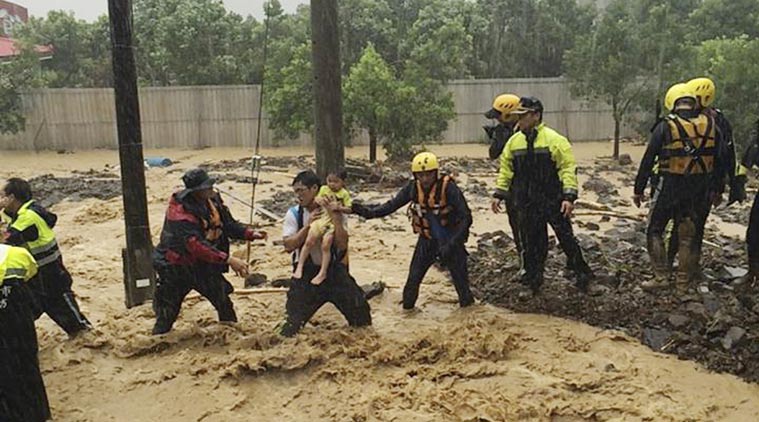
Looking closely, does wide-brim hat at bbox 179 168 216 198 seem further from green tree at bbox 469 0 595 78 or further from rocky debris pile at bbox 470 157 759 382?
green tree at bbox 469 0 595 78

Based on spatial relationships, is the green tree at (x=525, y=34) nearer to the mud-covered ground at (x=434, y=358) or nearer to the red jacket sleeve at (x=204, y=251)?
the mud-covered ground at (x=434, y=358)

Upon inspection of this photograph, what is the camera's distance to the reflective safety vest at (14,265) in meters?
4.62

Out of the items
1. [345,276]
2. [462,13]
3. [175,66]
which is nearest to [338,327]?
[345,276]

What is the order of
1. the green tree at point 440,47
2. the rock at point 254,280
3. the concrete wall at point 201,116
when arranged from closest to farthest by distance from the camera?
the rock at point 254,280 → the green tree at point 440,47 → the concrete wall at point 201,116

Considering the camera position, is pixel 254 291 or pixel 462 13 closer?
pixel 254 291

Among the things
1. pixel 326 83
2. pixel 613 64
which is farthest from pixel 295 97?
pixel 326 83

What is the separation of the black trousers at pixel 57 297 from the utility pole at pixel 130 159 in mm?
861

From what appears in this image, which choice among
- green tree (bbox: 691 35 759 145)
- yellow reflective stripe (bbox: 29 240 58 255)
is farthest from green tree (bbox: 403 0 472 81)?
yellow reflective stripe (bbox: 29 240 58 255)

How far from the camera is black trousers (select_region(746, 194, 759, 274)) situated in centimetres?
675

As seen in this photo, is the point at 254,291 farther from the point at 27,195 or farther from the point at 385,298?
the point at 27,195

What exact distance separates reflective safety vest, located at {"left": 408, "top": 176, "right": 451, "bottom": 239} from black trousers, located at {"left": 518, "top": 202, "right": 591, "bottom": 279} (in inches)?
33.7

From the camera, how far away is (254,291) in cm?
816

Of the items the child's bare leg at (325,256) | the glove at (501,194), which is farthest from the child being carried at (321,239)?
the glove at (501,194)

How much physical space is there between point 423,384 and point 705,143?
3549 millimetres
